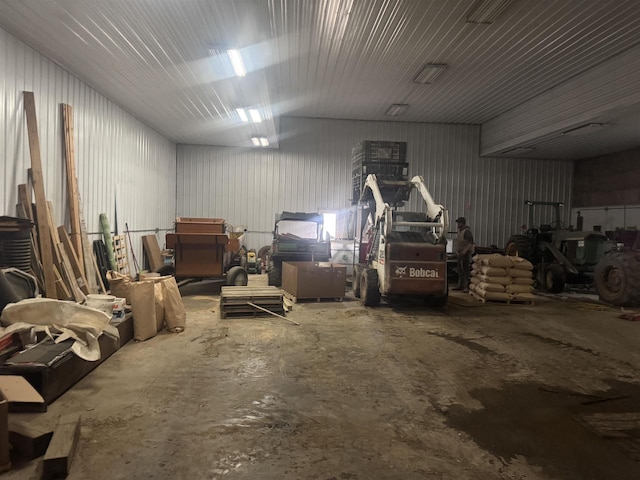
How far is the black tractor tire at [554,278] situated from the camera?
34.9 ft

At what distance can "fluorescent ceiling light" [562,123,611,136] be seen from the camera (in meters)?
9.83

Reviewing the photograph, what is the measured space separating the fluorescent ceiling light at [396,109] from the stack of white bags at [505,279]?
5.44 meters

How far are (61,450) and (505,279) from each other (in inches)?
339

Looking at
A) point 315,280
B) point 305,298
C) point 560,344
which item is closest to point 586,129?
point 560,344

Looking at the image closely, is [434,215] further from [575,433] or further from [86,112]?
[86,112]

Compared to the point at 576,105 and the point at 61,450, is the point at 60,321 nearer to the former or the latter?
the point at 61,450

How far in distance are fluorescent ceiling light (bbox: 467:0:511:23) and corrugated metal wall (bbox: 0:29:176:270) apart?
6831 mm

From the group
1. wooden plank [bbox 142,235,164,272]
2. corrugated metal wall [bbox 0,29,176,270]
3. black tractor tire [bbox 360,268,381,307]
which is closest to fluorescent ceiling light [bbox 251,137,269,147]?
corrugated metal wall [bbox 0,29,176,270]

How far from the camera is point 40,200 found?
5934mm

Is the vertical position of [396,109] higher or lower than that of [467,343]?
higher

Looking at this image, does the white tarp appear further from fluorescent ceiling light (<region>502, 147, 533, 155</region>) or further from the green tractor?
fluorescent ceiling light (<region>502, 147, 533, 155</region>)

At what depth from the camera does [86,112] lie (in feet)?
25.4

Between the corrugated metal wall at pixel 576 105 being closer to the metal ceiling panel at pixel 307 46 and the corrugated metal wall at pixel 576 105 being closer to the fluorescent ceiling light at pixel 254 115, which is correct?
the metal ceiling panel at pixel 307 46

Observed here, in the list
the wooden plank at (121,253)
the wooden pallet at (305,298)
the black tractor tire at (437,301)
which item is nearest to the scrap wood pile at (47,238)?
the wooden plank at (121,253)
